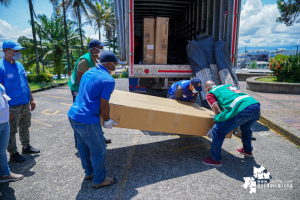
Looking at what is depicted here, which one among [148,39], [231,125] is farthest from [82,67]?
[231,125]

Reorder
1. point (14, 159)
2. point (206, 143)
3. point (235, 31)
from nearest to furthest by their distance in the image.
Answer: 1. point (14, 159)
2. point (206, 143)
3. point (235, 31)

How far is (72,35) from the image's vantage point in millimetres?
27141

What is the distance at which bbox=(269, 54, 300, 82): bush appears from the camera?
872 centimetres

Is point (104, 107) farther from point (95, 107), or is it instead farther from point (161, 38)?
point (161, 38)

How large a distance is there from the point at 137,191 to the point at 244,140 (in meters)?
1.95

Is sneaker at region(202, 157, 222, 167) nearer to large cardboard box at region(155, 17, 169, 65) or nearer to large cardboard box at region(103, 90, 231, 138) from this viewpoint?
large cardboard box at region(103, 90, 231, 138)

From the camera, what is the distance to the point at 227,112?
281 centimetres

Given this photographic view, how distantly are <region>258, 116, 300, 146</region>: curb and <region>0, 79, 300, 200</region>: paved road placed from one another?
0.13 metres

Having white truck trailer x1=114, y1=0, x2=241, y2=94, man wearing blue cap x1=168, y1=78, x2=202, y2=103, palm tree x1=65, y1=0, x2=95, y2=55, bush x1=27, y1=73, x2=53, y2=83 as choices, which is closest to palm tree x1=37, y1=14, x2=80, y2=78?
palm tree x1=65, y1=0, x2=95, y2=55

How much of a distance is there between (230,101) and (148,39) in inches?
109

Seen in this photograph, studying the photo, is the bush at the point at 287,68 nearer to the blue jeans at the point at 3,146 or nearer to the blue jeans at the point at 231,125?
the blue jeans at the point at 231,125

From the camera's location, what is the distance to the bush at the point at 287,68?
872 cm

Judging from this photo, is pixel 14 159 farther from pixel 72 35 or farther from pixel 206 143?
pixel 72 35

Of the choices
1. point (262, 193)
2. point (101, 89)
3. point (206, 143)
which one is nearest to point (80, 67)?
point (101, 89)
